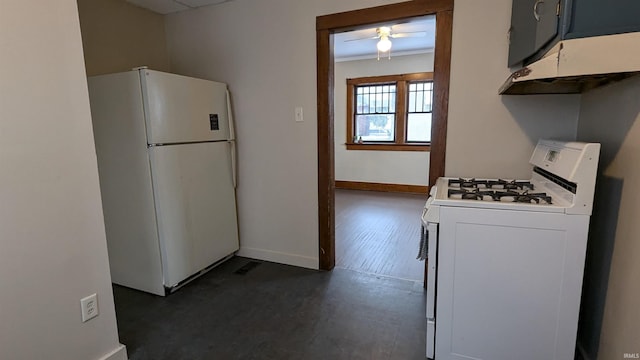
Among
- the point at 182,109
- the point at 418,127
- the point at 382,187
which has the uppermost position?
the point at 182,109

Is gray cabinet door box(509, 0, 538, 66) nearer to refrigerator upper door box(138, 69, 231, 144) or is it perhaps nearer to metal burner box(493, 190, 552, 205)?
metal burner box(493, 190, 552, 205)

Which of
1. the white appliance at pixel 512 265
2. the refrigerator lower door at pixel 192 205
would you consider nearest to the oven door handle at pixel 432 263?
the white appliance at pixel 512 265

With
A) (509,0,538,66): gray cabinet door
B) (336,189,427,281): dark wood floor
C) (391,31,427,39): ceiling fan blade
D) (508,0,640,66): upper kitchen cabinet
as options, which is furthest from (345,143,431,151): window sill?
(508,0,640,66): upper kitchen cabinet

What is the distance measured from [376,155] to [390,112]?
819 mm

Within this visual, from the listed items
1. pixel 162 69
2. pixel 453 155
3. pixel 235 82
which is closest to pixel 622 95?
pixel 453 155

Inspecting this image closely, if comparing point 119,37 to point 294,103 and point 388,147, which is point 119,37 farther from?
point 388,147

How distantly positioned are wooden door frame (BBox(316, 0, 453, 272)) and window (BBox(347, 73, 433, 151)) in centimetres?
352

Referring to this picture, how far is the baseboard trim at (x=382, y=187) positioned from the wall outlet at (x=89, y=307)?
509 centimetres

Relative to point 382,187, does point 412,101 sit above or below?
above

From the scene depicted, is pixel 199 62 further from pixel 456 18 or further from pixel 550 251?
pixel 550 251

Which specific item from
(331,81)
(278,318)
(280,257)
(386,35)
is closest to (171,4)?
(331,81)

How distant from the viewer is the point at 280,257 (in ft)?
9.62

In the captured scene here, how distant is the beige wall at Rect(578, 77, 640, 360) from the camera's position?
123 cm

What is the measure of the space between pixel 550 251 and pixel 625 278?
0.83 ft
